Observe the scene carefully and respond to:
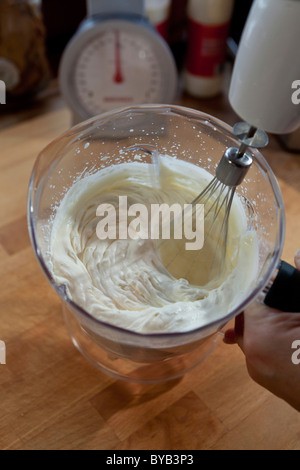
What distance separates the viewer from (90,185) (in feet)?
2.13

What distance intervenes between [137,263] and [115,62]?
435mm

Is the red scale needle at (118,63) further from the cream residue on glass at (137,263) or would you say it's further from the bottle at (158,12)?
the cream residue on glass at (137,263)

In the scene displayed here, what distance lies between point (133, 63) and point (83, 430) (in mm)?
641

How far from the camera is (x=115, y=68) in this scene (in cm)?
87

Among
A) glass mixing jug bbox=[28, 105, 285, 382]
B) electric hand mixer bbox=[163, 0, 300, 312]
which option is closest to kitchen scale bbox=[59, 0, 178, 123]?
glass mixing jug bbox=[28, 105, 285, 382]

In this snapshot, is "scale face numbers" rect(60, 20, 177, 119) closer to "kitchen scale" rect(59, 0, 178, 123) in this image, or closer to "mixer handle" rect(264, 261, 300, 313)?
"kitchen scale" rect(59, 0, 178, 123)

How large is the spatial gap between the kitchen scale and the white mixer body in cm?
46

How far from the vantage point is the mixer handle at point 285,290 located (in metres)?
0.50

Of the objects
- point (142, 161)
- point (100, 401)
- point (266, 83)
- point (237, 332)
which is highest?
point (266, 83)

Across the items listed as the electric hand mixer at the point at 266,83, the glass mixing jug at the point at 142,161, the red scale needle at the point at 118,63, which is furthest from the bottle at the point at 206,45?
the electric hand mixer at the point at 266,83

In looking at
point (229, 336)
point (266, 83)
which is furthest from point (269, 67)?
point (229, 336)

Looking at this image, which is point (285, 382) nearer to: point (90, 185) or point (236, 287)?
point (236, 287)

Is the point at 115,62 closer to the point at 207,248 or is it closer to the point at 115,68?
the point at 115,68
